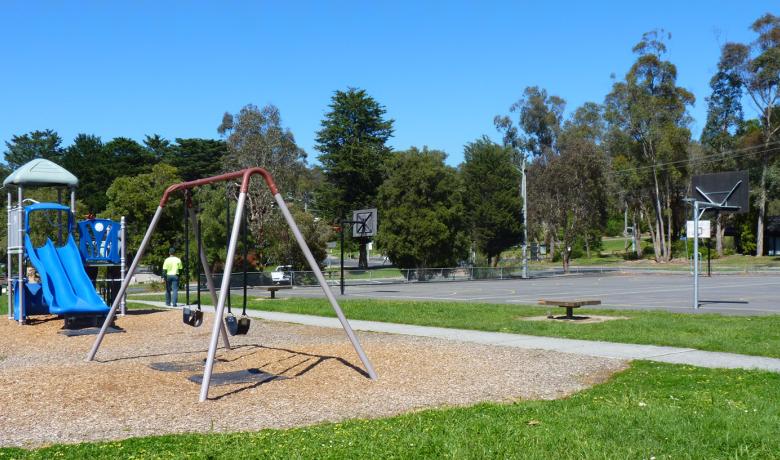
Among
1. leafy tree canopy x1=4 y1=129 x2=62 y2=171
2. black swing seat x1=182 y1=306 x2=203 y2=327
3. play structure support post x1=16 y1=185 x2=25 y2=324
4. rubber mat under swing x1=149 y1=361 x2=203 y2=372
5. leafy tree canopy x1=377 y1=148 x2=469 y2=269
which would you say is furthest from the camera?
leafy tree canopy x1=4 y1=129 x2=62 y2=171

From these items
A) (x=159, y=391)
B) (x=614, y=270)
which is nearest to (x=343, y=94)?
(x=614, y=270)

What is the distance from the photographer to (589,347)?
1239 cm

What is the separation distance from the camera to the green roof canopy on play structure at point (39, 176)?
1833 cm

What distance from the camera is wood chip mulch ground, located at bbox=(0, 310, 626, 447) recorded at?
7.14m

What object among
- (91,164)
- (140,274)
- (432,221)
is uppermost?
(91,164)

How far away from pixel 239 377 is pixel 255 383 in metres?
0.39

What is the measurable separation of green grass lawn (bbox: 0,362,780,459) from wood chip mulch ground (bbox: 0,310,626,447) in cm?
61

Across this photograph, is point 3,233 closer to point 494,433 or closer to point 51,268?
point 51,268

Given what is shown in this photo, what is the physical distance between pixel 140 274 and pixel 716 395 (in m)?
55.0

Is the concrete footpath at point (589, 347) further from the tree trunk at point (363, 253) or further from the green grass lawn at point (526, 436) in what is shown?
the tree trunk at point (363, 253)

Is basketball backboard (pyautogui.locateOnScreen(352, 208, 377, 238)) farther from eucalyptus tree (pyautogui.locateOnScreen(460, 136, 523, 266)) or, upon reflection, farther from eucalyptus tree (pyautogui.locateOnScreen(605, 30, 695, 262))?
eucalyptus tree (pyautogui.locateOnScreen(605, 30, 695, 262))

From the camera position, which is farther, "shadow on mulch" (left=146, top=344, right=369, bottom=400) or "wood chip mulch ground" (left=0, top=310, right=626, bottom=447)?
"shadow on mulch" (left=146, top=344, right=369, bottom=400)

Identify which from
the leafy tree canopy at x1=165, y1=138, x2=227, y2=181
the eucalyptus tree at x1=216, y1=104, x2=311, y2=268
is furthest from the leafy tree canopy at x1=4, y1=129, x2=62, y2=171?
the eucalyptus tree at x1=216, y1=104, x2=311, y2=268

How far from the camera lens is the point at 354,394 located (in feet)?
27.5
